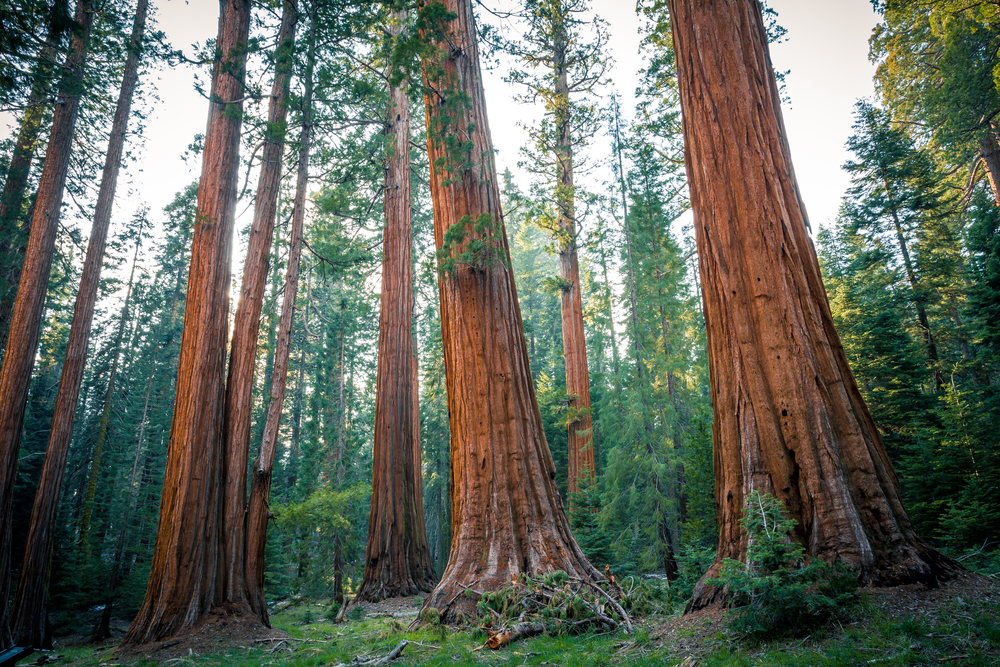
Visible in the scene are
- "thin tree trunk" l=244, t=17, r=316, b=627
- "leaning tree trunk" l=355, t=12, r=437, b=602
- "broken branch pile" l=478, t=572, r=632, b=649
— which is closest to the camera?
"broken branch pile" l=478, t=572, r=632, b=649

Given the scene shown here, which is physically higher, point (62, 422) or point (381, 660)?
point (62, 422)

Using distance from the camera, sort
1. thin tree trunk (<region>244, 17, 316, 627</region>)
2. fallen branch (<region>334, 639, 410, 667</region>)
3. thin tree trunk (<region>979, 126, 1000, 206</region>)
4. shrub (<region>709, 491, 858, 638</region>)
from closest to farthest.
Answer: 1. shrub (<region>709, 491, 858, 638</region>)
2. fallen branch (<region>334, 639, 410, 667</region>)
3. thin tree trunk (<region>244, 17, 316, 627</region>)
4. thin tree trunk (<region>979, 126, 1000, 206</region>)

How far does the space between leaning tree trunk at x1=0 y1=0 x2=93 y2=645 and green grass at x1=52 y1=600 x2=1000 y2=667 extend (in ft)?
25.7

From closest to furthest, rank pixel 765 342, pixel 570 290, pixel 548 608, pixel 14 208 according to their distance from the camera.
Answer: pixel 765 342 → pixel 548 608 → pixel 14 208 → pixel 570 290

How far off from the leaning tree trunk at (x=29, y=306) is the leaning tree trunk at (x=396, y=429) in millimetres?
6294

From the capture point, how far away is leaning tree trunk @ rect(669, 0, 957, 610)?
10.5 ft

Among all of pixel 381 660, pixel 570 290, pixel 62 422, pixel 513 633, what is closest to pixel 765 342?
pixel 513 633

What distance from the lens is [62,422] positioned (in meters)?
9.68

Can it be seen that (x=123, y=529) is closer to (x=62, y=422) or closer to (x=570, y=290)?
(x=62, y=422)

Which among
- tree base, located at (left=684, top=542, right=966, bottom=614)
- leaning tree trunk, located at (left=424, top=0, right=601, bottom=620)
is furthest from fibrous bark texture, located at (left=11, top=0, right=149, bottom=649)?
tree base, located at (left=684, top=542, right=966, bottom=614)

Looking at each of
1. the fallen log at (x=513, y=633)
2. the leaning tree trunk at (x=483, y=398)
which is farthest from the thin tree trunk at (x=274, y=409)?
the fallen log at (x=513, y=633)

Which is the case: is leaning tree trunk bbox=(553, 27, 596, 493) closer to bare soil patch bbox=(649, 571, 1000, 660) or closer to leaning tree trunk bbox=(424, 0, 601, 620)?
leaning tree trunk bbox=(424, 0, 601, 620)

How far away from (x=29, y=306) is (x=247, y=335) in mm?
5226

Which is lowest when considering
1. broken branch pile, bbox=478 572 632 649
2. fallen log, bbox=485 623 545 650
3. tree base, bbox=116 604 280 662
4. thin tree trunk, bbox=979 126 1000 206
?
tree base, bbox=116 604 280 662
